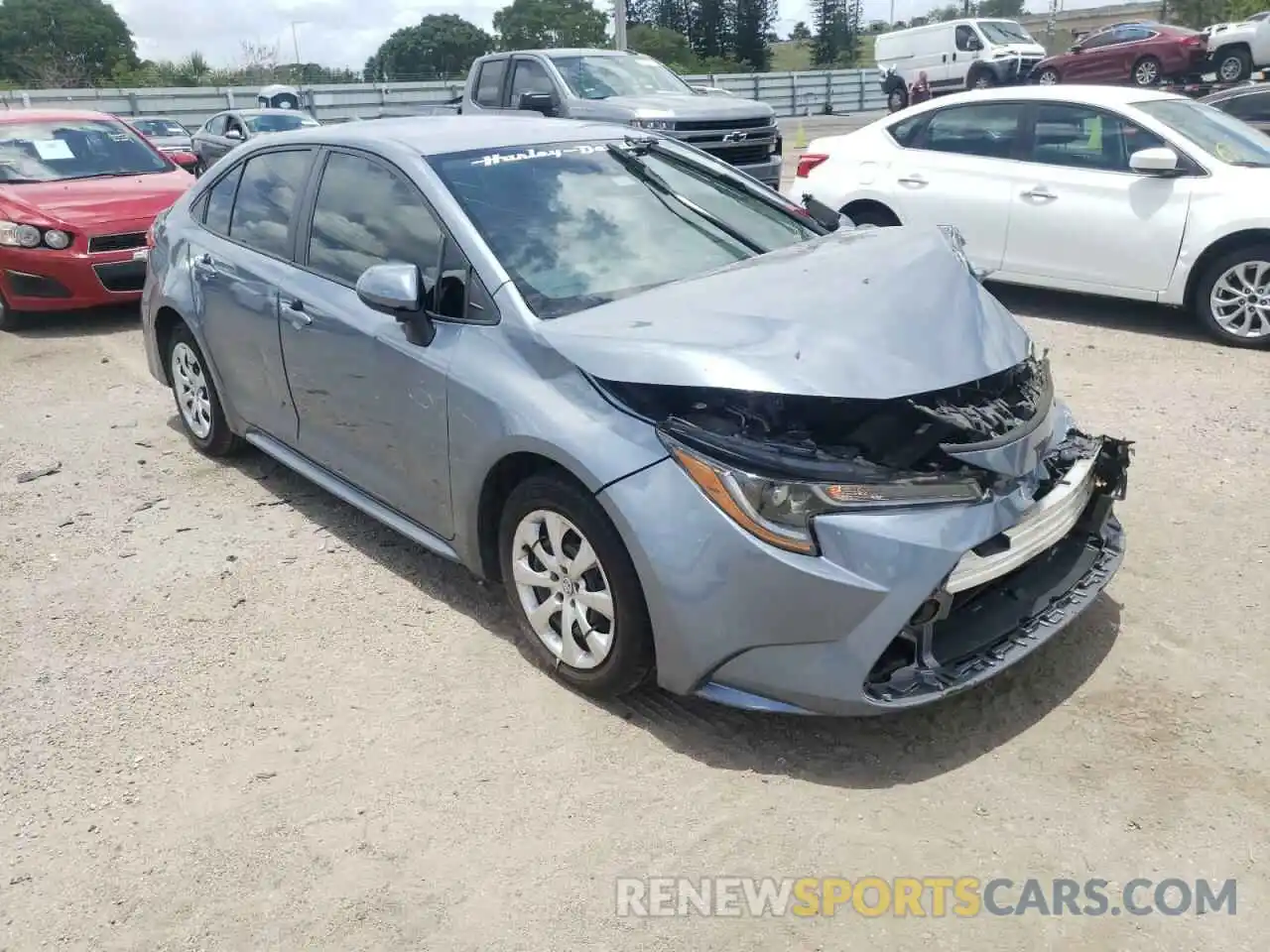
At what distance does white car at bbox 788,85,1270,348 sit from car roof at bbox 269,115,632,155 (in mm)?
2947

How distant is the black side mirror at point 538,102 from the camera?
36.9ft

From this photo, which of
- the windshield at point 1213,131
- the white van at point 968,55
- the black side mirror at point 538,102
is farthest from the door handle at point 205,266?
the white van at point 968,55

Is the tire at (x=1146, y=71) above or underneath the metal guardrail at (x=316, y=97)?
underneath

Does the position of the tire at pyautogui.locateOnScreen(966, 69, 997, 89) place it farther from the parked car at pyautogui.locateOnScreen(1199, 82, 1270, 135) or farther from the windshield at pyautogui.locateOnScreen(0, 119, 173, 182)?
the windshield at pyautogui.locateOnScreen(0, 119, 173, 182)

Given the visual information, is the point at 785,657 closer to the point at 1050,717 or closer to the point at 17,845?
the point at 1050,717

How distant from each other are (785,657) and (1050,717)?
0.96 meters

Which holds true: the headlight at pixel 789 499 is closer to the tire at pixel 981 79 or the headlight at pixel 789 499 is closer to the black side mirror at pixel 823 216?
the black side mirror at pixel 823 216

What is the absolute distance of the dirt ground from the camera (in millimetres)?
2637

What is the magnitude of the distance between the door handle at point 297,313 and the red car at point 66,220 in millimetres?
4864

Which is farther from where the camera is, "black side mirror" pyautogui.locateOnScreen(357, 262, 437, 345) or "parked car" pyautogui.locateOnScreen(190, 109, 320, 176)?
"parked car" pyautogui.locateOnScreen(190, 109, 320, 176)

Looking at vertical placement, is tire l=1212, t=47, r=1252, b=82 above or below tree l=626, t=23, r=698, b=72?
below

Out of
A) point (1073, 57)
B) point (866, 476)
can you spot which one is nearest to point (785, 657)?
point (866, 476)

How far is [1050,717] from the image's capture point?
10.7 feet

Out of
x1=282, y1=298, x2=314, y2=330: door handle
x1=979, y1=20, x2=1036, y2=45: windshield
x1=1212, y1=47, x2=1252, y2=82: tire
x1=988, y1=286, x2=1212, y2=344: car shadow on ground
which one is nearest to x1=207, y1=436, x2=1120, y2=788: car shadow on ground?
x1=282, y1=298, x2=314, y2=330: door handle
